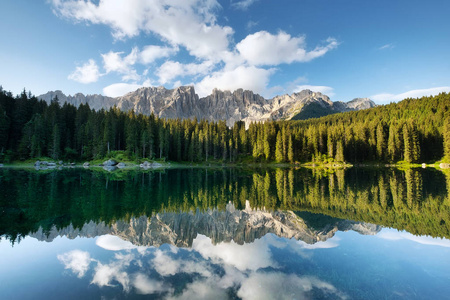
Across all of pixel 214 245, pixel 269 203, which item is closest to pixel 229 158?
pixel 269 203

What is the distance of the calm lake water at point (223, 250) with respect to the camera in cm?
763

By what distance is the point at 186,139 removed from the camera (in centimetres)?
10750

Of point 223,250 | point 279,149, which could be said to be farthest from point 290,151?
point 223,250

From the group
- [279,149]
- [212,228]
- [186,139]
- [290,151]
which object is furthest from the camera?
[186,139]

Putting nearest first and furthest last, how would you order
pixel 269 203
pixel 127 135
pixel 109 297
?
pixel 109 297 < pixel 269 203 < pixel 127 135

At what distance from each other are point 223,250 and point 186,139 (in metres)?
98.5

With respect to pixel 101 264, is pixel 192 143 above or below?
above

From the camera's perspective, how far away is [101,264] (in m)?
9.41

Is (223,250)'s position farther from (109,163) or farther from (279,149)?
(279,149)

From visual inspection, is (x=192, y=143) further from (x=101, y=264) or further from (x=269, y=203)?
(x=101, y=264)

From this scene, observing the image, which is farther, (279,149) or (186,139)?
(186,139)

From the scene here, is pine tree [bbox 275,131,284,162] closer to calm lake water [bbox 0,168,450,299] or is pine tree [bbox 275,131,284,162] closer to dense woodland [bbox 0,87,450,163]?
dense woodland [bbox 0,87,450,163]

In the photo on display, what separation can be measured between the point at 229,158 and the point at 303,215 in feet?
327

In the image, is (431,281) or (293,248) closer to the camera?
(431,281)
